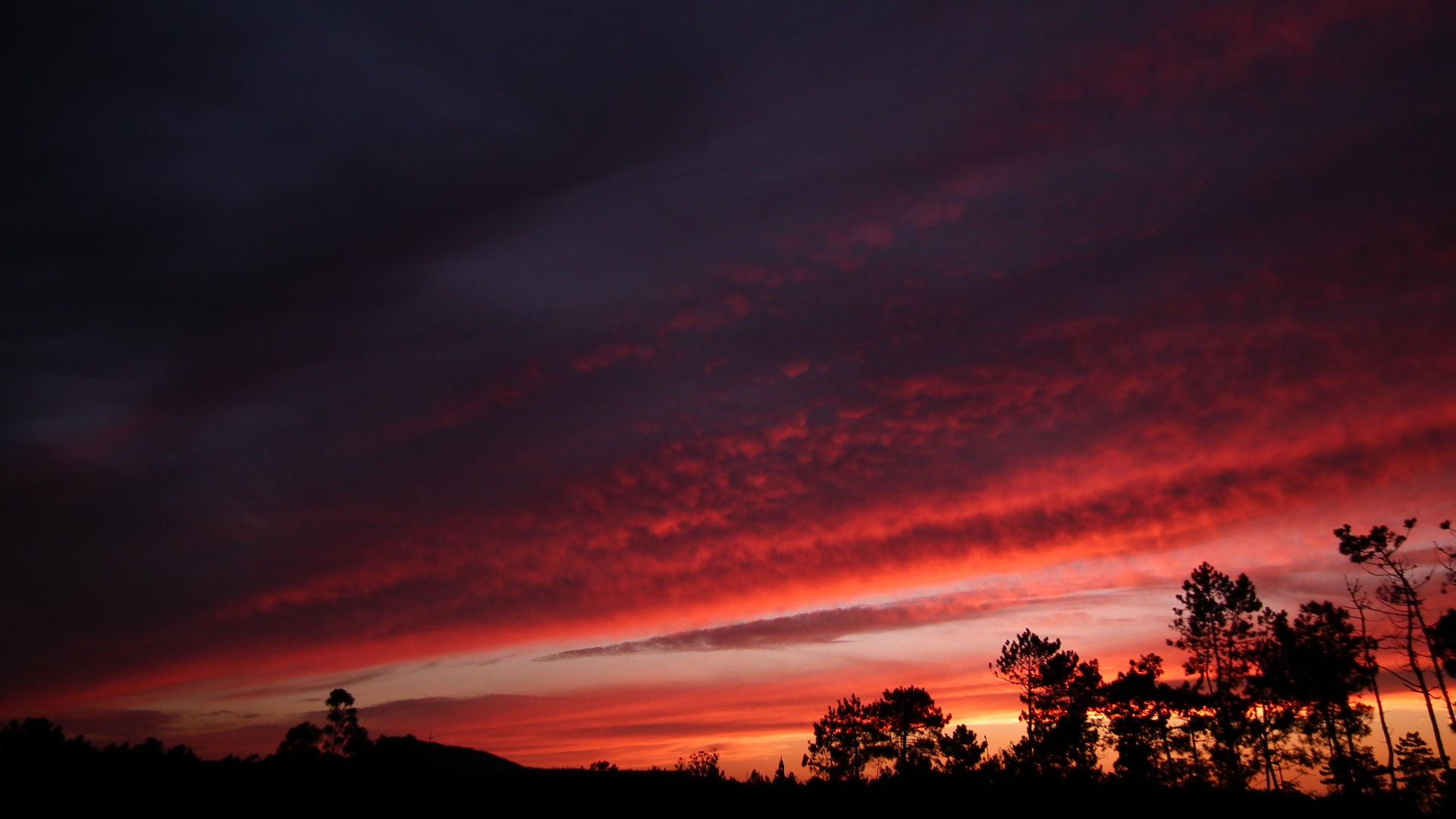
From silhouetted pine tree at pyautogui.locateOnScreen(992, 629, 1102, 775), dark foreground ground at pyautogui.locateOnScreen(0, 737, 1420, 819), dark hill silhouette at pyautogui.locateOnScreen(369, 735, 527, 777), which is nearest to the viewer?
dark foreground ground at pyautogui.locateOnScreen(0, 737, 1420, 819)

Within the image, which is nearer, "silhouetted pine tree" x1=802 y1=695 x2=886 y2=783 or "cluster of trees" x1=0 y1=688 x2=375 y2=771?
"cluster of trees" x1=0 y1=688 x2=375 y2=771

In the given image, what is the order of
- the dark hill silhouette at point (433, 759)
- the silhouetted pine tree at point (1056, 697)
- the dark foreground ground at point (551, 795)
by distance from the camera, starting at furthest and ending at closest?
the silhouetted pine tree at point (1056, 697), the dark hill silhouette at point (433, 759), the dark foreground ground at point (551, 795)

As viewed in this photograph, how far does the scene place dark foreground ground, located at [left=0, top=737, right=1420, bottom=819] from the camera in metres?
18.5

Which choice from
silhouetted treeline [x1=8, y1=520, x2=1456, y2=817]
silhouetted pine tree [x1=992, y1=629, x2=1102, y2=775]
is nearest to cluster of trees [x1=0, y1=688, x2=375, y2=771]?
silhouetted treeline [x1=8, y1=520, x2=1456, y2=817]

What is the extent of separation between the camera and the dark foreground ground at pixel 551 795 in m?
18.5

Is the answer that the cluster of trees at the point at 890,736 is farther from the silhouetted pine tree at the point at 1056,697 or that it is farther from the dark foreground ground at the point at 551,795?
the dark foreground ground at the point at 551,795

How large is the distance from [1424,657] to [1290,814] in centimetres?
3141

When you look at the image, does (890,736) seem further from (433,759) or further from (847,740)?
(433,759)

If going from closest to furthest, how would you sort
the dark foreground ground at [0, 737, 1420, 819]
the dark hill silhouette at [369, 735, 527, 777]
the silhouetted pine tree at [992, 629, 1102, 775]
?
the dark foreground ground at [0, 737, 1420, 819] → the dark hill silhouette at [369, 735, 527, 777] → the silhouetted pine tree at [992, 629, 1102, 775]

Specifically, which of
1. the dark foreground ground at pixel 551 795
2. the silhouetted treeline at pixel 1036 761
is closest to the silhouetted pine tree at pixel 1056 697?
the silhouetted treeline at pixel 1036 761

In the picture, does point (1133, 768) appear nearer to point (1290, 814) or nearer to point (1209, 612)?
point (1209, 612)

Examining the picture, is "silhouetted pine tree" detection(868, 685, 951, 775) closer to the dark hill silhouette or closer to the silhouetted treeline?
the silhouetted treeline

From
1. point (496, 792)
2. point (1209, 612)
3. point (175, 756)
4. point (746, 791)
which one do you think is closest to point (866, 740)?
point (1209, 612)

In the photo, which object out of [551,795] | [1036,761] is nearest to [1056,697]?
[1036,761]
